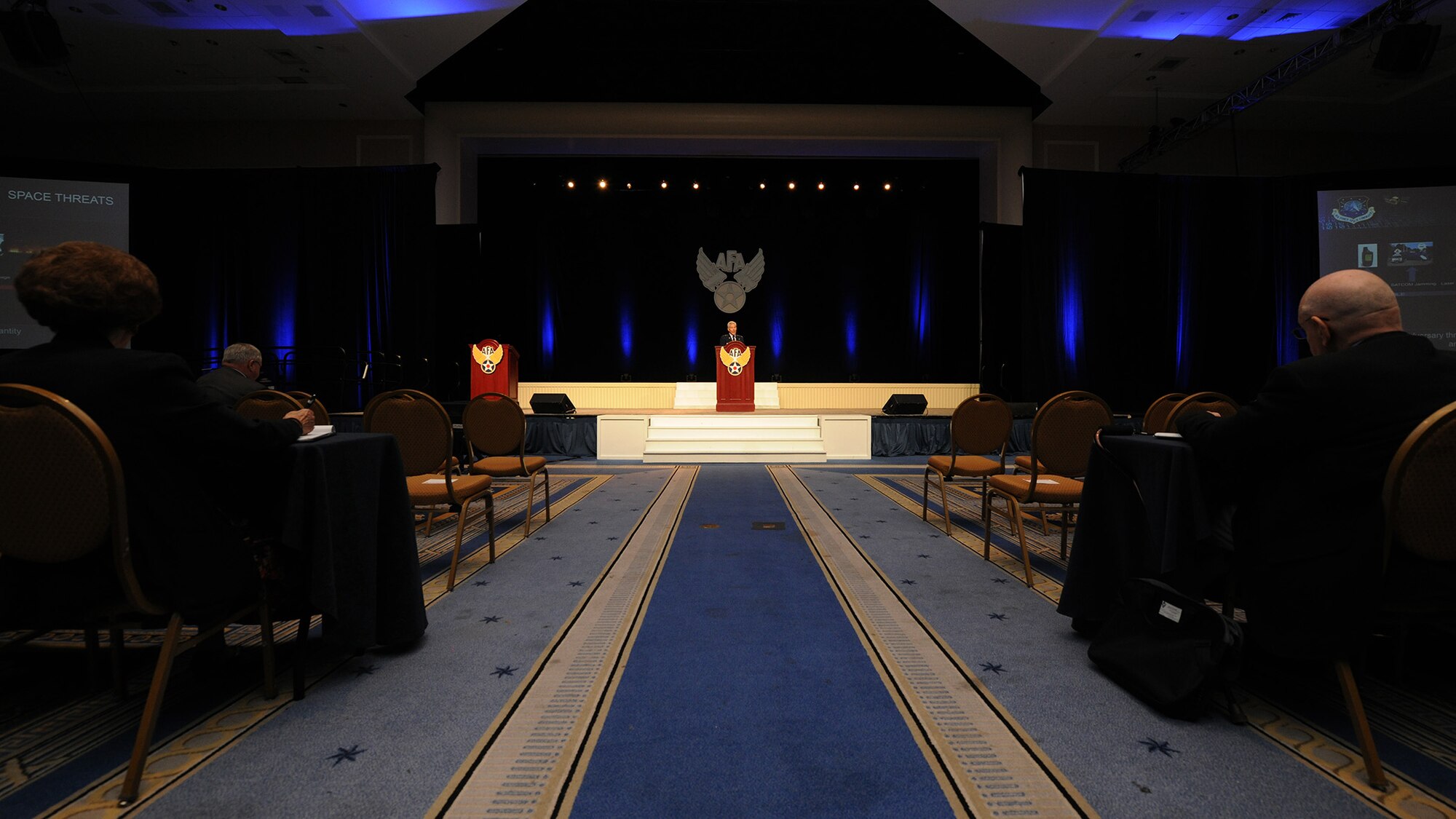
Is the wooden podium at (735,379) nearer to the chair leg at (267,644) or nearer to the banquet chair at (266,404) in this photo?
the banquet chair at (266,404)

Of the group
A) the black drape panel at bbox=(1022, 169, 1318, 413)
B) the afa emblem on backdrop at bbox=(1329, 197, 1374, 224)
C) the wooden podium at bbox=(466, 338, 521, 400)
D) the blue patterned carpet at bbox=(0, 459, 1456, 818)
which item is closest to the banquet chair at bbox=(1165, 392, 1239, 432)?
the blue patterned carpet at bbox=(0, 459, 1456, 818)

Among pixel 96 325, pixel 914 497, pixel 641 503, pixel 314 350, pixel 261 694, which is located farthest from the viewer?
pixel 314 350

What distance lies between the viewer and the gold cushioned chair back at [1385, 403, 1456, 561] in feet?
4.20

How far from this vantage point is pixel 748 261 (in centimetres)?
1096

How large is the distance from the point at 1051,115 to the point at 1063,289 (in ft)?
8.56

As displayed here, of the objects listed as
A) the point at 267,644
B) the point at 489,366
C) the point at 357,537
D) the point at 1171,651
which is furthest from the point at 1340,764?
the point at 489,366

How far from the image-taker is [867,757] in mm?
1394

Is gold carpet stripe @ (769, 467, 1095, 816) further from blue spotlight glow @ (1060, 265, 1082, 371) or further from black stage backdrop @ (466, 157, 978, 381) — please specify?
black stage backdrop @ (466, 157, 978, 381)

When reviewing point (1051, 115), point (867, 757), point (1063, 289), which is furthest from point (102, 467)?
point (1051, 115)

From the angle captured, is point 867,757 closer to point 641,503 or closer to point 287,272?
point 641,503

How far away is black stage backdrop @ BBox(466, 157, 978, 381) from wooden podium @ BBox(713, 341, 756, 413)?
243 centimetres

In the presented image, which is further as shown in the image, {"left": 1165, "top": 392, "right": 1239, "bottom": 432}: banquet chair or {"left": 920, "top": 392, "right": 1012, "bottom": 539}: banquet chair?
{"left": 920, "top": 392, "right": 1012, "bottom": 539}: banquet chair

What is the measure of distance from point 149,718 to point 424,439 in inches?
69.8

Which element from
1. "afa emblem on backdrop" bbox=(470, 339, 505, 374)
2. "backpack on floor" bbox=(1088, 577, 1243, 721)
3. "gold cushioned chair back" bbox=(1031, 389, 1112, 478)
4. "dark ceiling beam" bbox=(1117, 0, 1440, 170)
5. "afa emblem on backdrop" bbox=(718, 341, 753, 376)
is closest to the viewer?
"backpack on floor" bbox=(1088, 577, 1243, 721)
